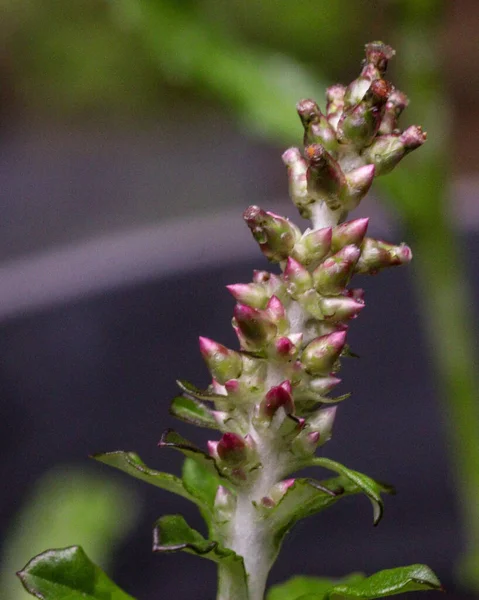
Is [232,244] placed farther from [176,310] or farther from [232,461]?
[232,461]

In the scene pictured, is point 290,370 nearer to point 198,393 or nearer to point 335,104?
point 198,393

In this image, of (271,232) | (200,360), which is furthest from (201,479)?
(200,360)

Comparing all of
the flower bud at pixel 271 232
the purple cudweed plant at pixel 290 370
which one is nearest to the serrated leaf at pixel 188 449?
the purple cudweed plant at pixel 290 370

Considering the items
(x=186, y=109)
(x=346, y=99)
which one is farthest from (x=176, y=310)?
(x=186, y=109)

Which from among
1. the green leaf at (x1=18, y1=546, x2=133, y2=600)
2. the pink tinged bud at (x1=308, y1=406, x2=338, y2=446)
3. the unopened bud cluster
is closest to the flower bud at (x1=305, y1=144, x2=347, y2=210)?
the unopened bud cluster

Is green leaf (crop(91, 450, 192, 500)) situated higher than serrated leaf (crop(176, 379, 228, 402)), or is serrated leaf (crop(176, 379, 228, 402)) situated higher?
serrated leaf (crop(176, 379, 228, 402))

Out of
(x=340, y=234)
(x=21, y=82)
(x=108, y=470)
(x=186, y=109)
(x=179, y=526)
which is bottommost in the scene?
(x=108, y=470)

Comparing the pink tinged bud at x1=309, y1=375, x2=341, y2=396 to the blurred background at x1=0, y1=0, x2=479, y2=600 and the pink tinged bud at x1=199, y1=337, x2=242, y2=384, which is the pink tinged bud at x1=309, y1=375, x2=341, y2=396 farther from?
the blurred background at x1=0, y1=0, x2=479, y2=600
